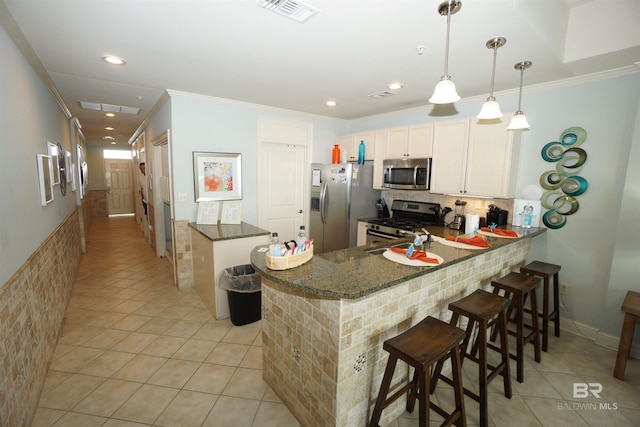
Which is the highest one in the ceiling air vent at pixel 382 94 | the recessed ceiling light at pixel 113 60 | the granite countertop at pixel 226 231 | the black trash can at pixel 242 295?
the ceiling air vent at pixel 382 94

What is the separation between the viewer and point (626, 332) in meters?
2.25

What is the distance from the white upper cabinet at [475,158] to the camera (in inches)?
121

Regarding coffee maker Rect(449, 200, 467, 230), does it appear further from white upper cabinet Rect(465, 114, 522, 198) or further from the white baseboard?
the white baseboard

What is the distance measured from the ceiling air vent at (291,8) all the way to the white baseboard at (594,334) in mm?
3803

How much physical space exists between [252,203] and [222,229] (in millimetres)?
867

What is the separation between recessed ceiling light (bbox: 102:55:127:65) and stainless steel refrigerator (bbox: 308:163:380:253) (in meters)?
2.69

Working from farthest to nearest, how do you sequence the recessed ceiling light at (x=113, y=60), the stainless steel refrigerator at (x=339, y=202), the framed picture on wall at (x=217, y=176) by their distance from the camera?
the stainless steel refrigerator at (x=339, y=202), the framed picture on wall at (x=217, y=176), the recessed ceiling light at (x=113, y=60)

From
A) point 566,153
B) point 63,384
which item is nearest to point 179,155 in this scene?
point 63,384

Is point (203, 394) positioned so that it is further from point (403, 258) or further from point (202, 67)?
point (202, 67)

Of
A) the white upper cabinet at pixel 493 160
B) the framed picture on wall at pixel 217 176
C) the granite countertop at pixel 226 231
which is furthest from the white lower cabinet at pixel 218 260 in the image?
the white upper cabinet at pixel 493 160

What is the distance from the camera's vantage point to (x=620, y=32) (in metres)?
2.16

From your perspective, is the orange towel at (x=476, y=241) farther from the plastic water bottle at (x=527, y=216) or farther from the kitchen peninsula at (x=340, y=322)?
the plastic water bottle at (x=527, y=216)

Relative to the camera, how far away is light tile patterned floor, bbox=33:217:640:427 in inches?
74.5

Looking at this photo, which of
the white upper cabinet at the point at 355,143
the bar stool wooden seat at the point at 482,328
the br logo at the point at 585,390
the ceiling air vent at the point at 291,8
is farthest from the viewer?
the white upper cabinet at the point at 355,143
